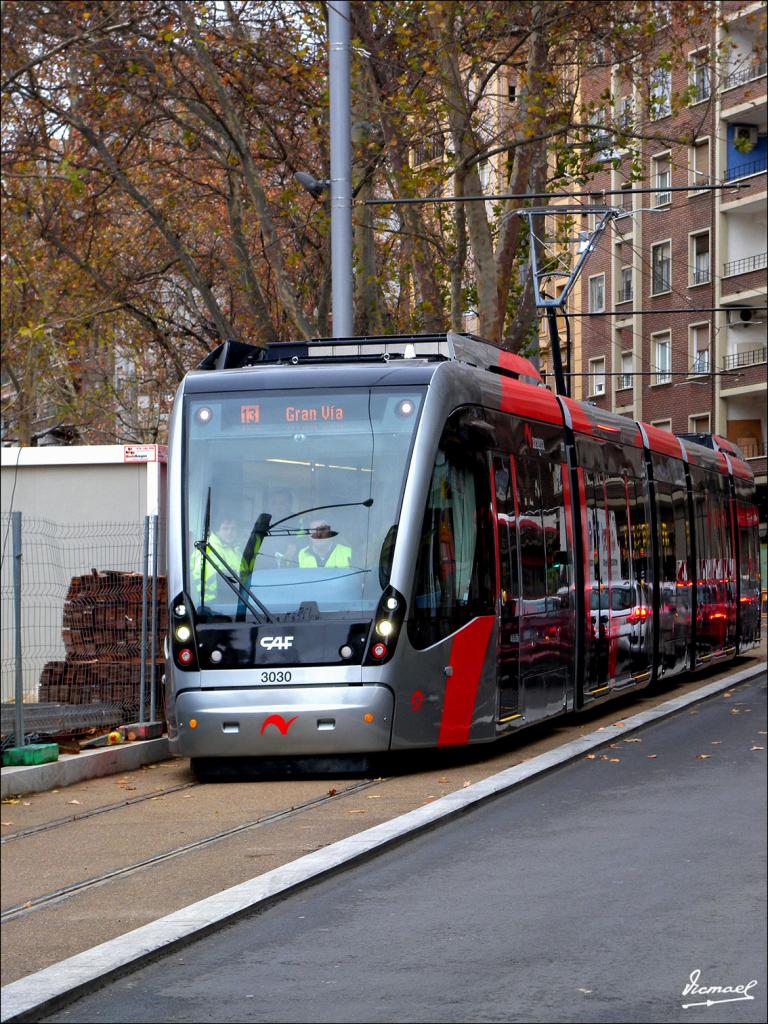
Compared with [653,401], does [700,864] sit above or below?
below

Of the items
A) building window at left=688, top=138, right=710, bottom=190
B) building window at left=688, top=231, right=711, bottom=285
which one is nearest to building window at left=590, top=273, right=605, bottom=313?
building window at left=688, top=231, right=711, bottom=285

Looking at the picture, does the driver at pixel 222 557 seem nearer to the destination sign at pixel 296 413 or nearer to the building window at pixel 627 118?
the destination sign at pixel 296 413

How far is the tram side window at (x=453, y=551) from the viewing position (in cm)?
1097

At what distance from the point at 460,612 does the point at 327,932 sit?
5.57m

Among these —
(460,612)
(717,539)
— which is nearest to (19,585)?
(460,612)

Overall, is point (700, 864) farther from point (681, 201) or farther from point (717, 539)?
point (681, 201)

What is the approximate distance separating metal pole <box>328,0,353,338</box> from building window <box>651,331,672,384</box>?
11645 millimetres

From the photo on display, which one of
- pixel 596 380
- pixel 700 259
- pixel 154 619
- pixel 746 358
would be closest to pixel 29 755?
pixel 154 619

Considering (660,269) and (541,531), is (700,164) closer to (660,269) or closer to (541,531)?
(660,269)

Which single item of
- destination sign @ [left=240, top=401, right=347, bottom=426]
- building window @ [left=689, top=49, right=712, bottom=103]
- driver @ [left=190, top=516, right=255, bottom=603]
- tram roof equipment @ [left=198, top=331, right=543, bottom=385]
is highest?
building window @ [left=689, top=49, right=712, bottom=103]

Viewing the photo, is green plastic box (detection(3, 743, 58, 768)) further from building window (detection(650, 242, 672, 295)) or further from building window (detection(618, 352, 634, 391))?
building window (detection(650, 242, 672, 295))

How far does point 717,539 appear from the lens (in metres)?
21.6

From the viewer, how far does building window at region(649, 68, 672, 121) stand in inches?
799

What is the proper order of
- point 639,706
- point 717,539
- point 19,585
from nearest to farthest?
point 19,585
point 639,706
point 717,539
